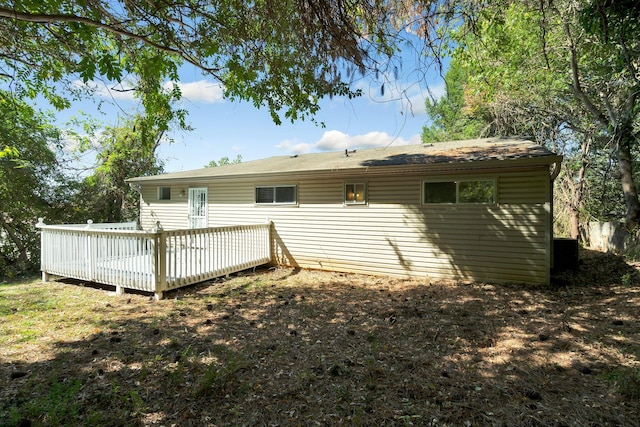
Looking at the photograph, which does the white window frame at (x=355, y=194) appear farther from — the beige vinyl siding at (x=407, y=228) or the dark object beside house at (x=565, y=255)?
the dark object beside house at (x=565, y=255)

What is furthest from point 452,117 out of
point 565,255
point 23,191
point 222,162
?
point 222,162

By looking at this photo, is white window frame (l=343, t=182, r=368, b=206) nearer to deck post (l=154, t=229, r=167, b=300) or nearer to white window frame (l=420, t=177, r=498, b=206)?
white window frame (l=420, t=177, r=498, b=206)

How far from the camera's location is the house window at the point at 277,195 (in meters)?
8.91

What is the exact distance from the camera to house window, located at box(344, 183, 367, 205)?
7.94 meters

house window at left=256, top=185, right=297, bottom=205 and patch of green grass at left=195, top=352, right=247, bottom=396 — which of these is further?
house window at left=256, top=185, right=297, bottom=205

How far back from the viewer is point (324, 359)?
3359 mm

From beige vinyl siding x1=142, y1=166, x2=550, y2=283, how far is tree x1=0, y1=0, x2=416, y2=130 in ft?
12.1

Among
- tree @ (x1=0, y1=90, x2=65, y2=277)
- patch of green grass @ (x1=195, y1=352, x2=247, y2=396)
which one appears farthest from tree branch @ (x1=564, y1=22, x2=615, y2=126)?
tree @ (x1=0, y1=90, x2=65, y2=277)

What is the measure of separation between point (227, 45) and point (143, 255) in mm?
4083

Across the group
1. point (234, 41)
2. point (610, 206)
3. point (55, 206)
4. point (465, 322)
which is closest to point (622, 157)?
point (610, 206)

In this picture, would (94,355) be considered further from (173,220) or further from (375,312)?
(173,220)

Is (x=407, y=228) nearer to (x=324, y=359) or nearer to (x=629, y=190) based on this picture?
(x=324, y=359)

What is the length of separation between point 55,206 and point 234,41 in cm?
1126

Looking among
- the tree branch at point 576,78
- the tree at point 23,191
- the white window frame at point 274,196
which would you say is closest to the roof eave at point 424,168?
the white window frame at point 274,196
